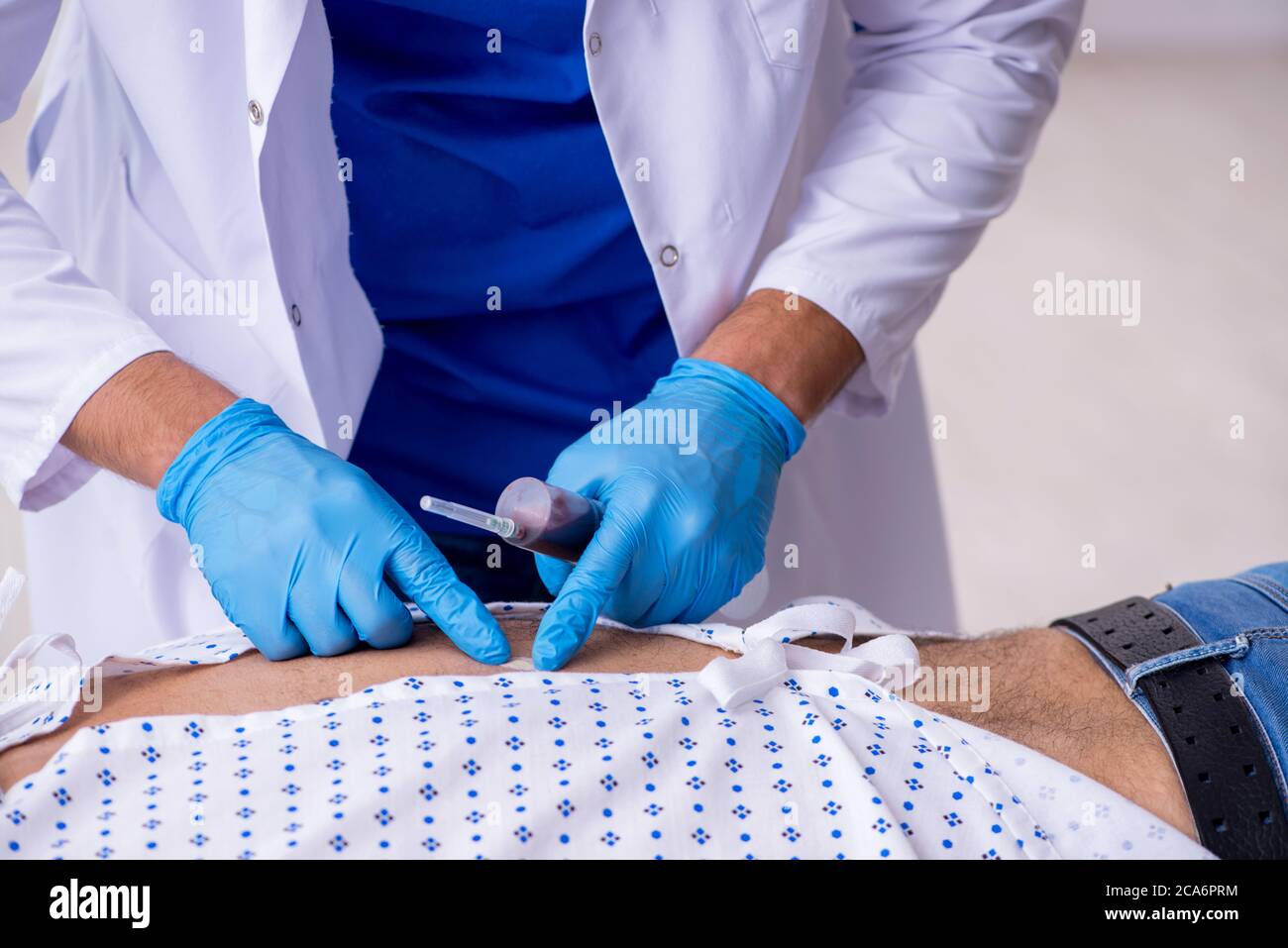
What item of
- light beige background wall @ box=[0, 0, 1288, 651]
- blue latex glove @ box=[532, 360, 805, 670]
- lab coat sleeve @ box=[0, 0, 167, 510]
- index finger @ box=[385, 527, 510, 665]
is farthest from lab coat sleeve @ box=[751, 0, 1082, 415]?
light beige background wall @ box=[0, 0, 1288, 651]

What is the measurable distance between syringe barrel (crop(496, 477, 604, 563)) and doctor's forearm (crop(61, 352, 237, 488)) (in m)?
0.29

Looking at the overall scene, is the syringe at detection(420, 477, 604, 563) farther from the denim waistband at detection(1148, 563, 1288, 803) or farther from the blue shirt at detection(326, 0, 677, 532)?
the denim waistband at detection(1148, 563, 1288, 803)

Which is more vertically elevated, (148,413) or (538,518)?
(148,413)

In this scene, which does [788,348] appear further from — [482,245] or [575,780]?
[575,780]

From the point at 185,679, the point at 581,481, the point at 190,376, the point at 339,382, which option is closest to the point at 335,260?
the point at 339,382

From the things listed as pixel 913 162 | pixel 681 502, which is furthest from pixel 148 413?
pixel 913 162

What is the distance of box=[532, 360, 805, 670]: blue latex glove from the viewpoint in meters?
1.05

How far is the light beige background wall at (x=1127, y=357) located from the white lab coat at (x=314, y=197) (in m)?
1.25

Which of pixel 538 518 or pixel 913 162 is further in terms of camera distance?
pixel 913 162

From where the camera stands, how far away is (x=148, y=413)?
1074mm

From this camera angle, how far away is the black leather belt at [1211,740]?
0.87 meters

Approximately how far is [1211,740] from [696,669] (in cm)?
39
